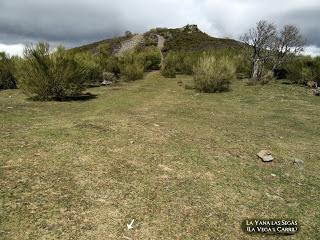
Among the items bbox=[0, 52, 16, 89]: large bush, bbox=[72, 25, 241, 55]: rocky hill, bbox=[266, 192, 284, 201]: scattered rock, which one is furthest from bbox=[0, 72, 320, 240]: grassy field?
bbox=[72, 25, 241, 55]: rocky hill

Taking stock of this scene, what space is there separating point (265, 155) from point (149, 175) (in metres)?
2.59

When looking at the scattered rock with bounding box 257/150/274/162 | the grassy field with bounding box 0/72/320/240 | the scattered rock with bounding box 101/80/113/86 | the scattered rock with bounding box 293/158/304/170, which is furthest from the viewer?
the scattered rock with bounding box 101/80/113/86

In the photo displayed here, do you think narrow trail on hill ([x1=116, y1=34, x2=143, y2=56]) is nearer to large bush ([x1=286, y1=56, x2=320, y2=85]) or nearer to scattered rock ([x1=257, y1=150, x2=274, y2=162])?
large bush ([x1=286, y1=56, x2=320, y2=85])

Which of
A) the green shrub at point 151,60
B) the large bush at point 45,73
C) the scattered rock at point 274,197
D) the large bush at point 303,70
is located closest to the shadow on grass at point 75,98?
the large bush at point 45,73

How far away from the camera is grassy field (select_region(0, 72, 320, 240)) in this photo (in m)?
4.61

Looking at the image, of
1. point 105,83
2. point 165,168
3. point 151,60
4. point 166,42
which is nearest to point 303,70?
point 105,83

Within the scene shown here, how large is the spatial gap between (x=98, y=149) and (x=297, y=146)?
15.1ft

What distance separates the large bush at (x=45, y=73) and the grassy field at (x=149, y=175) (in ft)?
9.51

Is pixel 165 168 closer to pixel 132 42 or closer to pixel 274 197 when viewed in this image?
pixel 274 197

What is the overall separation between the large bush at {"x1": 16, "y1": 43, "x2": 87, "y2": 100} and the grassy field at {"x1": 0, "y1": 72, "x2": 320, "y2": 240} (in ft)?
9.51

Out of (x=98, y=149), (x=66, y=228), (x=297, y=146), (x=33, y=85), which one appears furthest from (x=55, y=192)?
(x=33, y=85)

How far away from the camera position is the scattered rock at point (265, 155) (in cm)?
718

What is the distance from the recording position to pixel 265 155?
7289mm

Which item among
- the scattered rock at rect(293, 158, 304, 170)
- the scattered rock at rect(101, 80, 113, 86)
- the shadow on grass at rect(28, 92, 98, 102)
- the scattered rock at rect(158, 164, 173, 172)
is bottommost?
the scattered rock at rect(101, 80, 113, 86)
